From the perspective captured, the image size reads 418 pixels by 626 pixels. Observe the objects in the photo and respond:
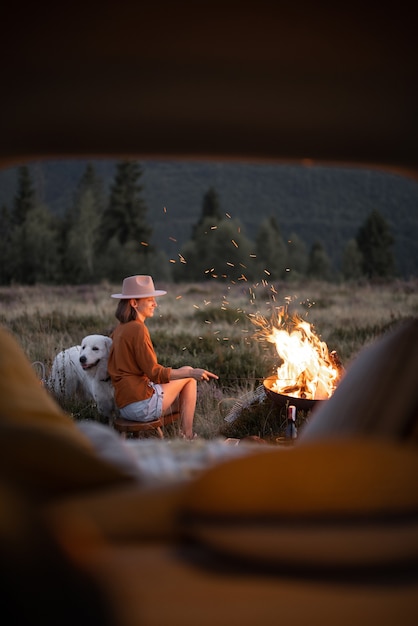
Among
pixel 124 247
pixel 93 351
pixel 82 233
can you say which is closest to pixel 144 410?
pixel 93 351

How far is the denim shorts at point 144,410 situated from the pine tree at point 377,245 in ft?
116

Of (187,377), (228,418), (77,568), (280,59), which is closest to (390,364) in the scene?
(280,59)

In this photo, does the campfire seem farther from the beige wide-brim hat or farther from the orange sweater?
the beige wide-brim hat

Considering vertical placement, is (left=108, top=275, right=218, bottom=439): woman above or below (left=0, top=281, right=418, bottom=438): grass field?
above

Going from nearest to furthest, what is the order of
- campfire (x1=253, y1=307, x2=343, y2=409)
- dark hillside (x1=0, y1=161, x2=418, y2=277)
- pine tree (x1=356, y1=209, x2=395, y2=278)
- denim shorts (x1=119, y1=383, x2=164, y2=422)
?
campfire (x1=253, y1=307, x2=343, y2=409) → denim shorts (x1=119, y1=383, x2=164, y2=422) → pine tree (x1=356, y1=209, x2=395, y2=278) → dark hillside (x1=0, y1=161, x2=418, y2=277)

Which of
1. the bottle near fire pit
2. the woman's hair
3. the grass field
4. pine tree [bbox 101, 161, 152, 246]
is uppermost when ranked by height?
pine tree [bbox 101, 161, 152, 246]

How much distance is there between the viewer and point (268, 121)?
194 centimetres

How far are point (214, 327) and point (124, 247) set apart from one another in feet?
80.3

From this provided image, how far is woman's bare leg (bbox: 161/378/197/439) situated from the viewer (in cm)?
597

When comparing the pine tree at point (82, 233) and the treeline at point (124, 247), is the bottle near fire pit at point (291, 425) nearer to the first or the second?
the treeline at point (124, 247)

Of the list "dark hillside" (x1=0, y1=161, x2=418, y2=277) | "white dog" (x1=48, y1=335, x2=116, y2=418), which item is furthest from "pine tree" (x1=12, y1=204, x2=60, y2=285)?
"white dog" (x1=48, y1=335, x2=116, y2=418)

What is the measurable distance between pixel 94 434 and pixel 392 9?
1241 mm

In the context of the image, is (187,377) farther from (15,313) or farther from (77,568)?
(15,313)

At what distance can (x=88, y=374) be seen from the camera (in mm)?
6699
